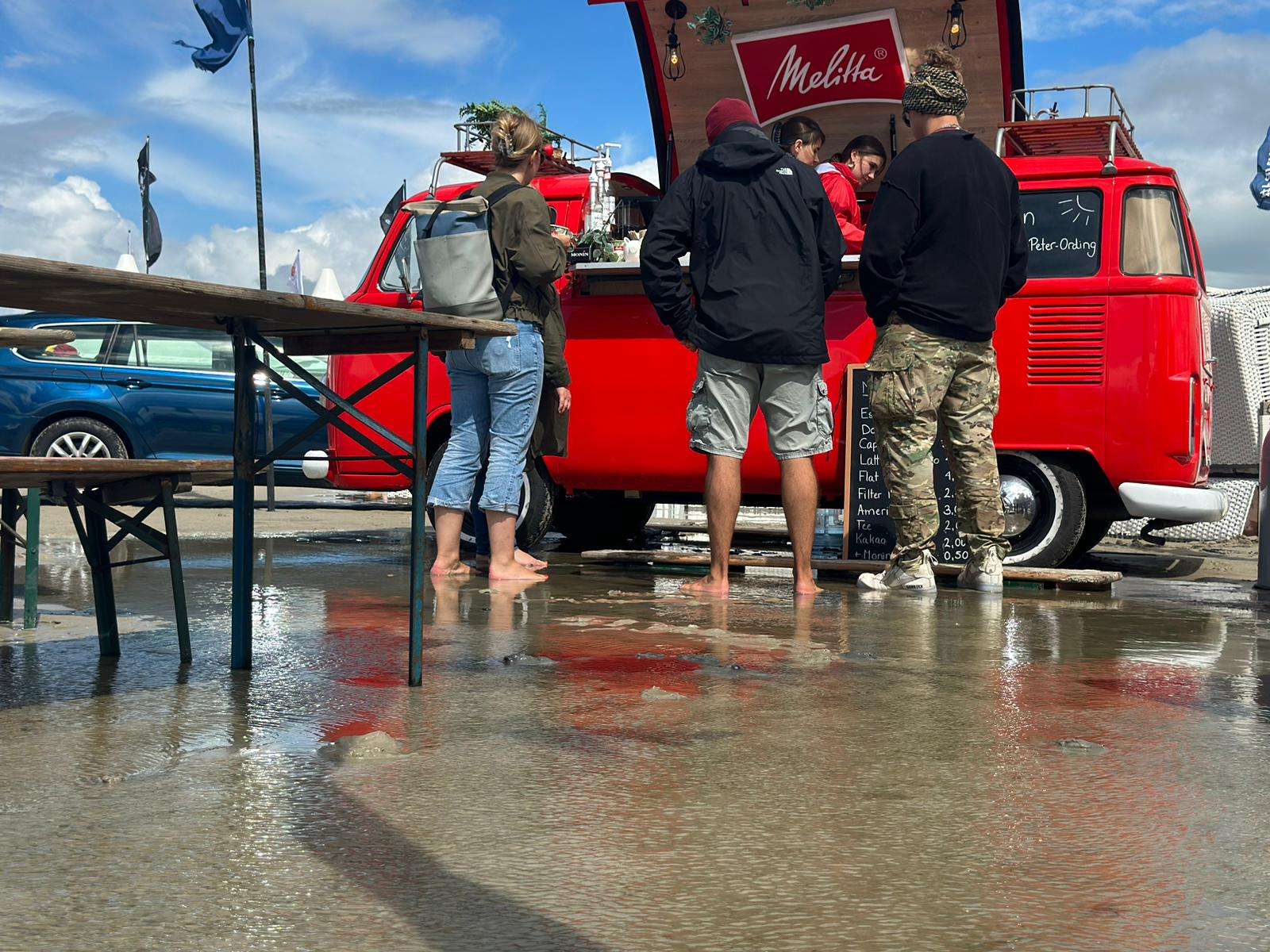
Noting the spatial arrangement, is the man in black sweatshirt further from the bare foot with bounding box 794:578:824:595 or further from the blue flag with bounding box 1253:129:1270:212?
the blue flag with bounding box 1253:129:1270:212

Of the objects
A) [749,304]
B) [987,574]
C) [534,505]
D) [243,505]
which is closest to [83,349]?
[534,505]

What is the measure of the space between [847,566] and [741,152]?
2194mm

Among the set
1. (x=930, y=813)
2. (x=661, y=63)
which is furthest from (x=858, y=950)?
(x=661, y=63)

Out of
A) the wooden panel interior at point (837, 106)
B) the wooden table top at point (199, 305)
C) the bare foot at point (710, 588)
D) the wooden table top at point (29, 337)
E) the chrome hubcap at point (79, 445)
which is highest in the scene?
the wooden panel interior at point (837, 106)

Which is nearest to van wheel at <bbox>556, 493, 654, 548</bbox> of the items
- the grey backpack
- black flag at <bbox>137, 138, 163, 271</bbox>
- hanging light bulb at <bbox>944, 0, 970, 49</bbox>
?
the grey backpack

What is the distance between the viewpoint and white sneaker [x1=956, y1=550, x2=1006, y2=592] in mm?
6328

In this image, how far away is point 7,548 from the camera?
4621mm

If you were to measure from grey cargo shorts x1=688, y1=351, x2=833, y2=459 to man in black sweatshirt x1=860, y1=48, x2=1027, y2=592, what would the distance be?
385 mm

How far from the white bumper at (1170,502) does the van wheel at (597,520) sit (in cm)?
324

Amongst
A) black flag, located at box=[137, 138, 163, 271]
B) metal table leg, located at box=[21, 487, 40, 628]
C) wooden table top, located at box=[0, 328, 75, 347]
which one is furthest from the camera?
black flag, located at box=[137, 138, 163, 271]

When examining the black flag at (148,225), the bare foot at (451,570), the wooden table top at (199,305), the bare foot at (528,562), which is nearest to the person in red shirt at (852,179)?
the bare foot at (528,562)

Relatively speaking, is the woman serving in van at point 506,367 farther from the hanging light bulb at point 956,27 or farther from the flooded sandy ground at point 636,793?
the hanging light bulb at point 956,27

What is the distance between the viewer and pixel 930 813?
2.52m

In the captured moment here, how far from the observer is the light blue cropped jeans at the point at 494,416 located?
6.19 meters
